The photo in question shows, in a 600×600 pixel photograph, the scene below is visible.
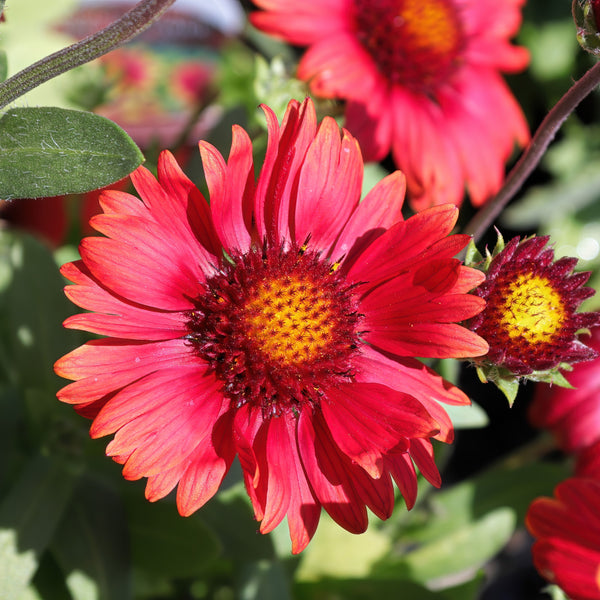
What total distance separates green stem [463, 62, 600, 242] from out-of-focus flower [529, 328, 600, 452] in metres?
0.35

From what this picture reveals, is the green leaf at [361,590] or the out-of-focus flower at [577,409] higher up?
the out-of-focus flower at [577,409]

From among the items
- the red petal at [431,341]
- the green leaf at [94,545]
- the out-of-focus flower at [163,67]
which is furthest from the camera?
the out-of-focus flower at [163,67]

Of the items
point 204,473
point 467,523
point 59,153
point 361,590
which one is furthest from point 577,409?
point 59,153

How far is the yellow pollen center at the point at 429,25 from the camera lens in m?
0.94

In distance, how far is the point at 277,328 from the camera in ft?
2.07

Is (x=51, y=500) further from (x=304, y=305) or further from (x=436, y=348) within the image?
(x=436, y=348)

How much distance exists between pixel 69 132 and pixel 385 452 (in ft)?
1.11

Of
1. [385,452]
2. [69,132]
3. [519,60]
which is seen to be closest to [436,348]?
[385,452]

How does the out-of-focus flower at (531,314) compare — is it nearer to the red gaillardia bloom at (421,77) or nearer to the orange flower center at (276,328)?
the orange flower center at (276,328)

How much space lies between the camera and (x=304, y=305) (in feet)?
2.13

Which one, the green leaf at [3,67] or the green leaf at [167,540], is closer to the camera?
the green leaf at [3,67]

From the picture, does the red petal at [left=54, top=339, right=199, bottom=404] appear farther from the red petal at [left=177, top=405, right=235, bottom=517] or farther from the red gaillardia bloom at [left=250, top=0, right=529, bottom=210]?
the red gaillardia bloom at [left=250, top=0, right=529, bottom=210]

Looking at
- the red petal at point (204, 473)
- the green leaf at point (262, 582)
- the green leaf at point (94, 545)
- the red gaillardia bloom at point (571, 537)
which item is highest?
the red petal at point (204, 473)

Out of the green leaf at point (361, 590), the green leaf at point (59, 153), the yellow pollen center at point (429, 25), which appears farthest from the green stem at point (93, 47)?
the green leaf at point (361, 590)
